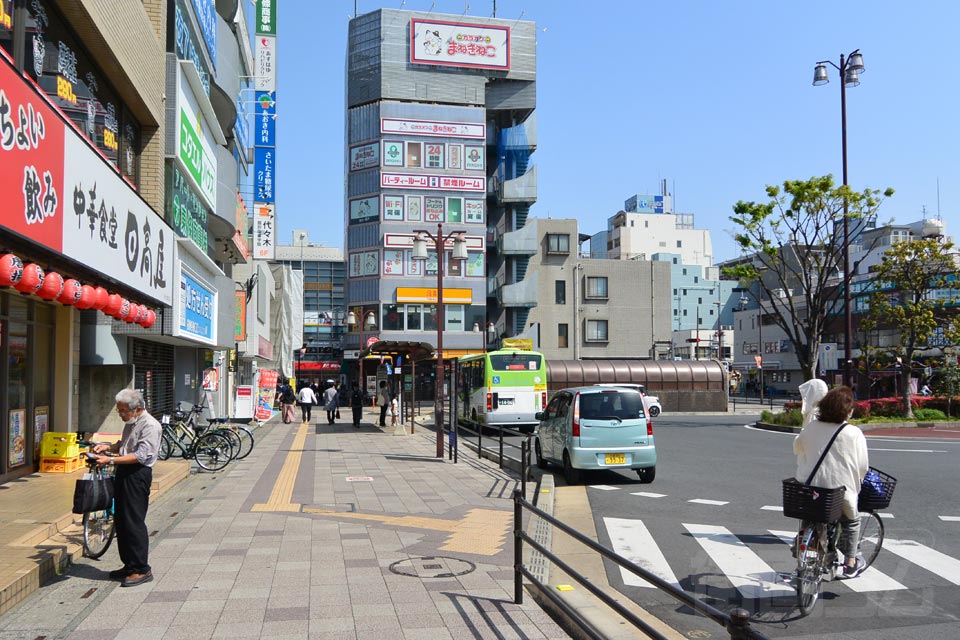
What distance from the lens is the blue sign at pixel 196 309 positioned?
17.1 metres

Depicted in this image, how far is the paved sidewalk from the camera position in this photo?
6.02 m

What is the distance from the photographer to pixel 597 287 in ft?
214

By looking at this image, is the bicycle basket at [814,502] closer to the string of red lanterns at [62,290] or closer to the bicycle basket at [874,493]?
the bicycle basket at [874,493]

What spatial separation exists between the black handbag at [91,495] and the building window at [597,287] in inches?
2321

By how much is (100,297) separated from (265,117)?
2256cm

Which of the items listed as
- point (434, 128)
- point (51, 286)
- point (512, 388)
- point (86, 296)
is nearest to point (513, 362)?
point (512, 388)

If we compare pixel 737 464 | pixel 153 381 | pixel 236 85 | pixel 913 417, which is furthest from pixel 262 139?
pixel 913 417

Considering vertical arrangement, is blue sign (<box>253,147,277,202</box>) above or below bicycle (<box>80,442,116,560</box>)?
above

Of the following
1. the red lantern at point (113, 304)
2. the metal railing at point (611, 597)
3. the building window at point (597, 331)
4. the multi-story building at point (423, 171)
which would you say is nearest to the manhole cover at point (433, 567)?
the metal railing at point (611, 597)

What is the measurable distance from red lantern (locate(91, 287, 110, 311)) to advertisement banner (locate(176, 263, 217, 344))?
5.43m

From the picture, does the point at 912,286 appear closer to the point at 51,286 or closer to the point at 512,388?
the point at 512,388

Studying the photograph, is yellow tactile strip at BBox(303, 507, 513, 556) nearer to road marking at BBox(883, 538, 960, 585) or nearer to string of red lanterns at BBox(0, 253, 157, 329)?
string of red lanterns at BBox(0, 253, 157, 329)

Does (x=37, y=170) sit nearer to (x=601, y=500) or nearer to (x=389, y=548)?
(x=389, y=548)

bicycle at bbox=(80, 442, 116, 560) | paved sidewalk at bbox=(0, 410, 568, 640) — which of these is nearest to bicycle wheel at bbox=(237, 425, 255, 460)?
paved sidewalk at bbox=(0, 410, 568, 640)
